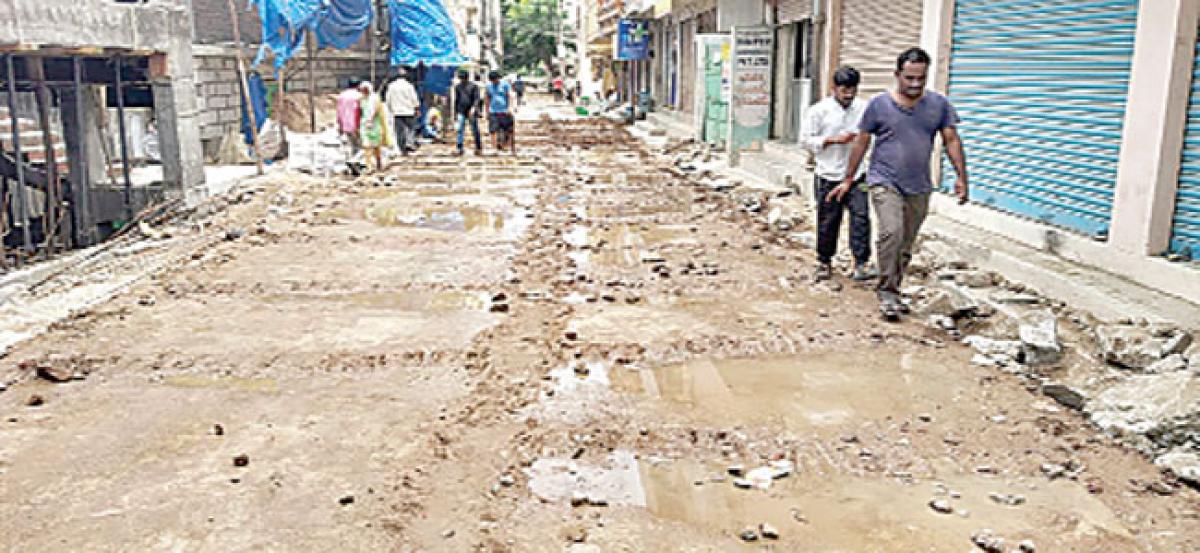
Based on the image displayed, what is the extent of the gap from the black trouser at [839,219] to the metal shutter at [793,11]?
8368 millimetres

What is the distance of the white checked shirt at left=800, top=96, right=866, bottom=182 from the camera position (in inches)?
290

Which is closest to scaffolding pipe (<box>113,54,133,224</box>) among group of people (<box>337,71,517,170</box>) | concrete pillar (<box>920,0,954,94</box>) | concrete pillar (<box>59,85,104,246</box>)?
concrete pillar (<box>59,85,104,246</box>)

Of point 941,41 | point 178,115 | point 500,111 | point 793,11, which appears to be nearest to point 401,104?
point 500,111

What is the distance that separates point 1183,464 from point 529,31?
209 ft

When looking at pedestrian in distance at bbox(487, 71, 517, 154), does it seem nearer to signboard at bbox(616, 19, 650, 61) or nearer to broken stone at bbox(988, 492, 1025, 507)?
signboard at bbox(616, 19, 650, 61)

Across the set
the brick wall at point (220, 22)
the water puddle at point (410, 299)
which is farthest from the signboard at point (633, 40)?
the water puddle at point (410, 299)

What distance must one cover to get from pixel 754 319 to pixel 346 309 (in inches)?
114

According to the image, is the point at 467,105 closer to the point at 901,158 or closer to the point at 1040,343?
the point at 901,158

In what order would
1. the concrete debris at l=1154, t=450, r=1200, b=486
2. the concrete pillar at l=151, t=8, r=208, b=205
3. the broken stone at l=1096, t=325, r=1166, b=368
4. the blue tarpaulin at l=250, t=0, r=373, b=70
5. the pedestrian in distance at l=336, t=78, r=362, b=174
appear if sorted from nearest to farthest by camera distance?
the concrete debris at l=1154, t=450, r=1200, b=486, the broken stone at l=1096, t=325, r=1166, b=368, the concrete pillar at l=151, t=8, r=208, b=205, the blue tarpaulin at l=250, t=0, r=373, b=70, the pedestrian in distance at l=336, t=78, r=362, b=174

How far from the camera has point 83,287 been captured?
796cm

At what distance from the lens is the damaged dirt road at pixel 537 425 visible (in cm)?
362

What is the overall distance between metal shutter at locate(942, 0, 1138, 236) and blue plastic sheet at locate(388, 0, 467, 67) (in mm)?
15890

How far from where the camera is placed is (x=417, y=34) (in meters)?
23.2

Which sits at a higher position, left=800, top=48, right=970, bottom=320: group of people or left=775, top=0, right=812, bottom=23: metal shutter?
left=775, top=0, right=812, bottom=23: metal shutter
